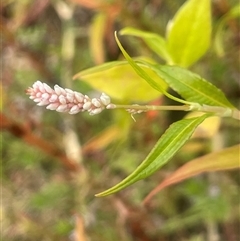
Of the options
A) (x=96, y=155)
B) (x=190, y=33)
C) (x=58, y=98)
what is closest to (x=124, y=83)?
(x=190, y=33)

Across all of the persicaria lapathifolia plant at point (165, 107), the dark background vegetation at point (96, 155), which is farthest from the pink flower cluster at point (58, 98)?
the dark background vegetation at point (96, 155)

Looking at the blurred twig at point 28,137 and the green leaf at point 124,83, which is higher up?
the blurred twig at point 28,137

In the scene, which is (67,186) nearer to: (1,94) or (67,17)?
(1,94)

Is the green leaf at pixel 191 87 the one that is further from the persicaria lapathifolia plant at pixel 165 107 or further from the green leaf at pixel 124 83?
the green leaf at pixel 124 83

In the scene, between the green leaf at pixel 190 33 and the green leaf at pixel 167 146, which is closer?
the green leaf at pixel 167 146

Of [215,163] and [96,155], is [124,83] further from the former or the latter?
[96,155]

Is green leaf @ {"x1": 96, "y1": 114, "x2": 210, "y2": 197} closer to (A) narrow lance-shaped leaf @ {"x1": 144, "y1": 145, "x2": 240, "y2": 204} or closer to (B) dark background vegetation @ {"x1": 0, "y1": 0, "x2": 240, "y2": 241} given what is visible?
(A) narrow lance-shaped leaf @ {"x1": 144, "y1": 145, "x2": 240, "y2": 204}

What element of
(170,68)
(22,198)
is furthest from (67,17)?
(170,68)
